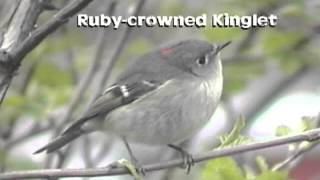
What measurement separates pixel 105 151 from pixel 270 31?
0.88m

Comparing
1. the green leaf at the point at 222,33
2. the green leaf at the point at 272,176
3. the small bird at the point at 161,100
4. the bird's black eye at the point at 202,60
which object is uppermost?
the green leaf at the point at 222,33

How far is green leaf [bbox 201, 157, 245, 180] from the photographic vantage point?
204 centimetres

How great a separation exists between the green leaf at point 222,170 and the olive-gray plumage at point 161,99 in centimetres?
47

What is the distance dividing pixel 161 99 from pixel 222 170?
2.14 ft

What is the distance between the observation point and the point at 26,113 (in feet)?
9.59

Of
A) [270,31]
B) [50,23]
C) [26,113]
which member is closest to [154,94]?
[26,113]

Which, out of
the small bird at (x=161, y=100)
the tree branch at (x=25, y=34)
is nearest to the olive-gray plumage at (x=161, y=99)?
the small bird at (x=161, y=100)

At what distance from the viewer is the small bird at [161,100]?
2.59 m

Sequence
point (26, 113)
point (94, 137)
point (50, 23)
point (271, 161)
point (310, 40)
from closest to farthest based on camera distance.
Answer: point (50, 23) → point (26, 113) → point (310, 40) → point (94, 137) → point (271, 161)

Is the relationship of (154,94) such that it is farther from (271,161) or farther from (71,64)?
(271,161)

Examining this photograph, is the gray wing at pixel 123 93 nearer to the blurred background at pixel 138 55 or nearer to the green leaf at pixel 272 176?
the blurred background at pixel 138 55

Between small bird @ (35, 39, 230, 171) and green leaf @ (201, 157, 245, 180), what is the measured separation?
0.43 metres

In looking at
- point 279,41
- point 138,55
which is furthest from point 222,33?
point 138,55

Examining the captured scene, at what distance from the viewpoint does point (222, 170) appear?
205 centimetres
